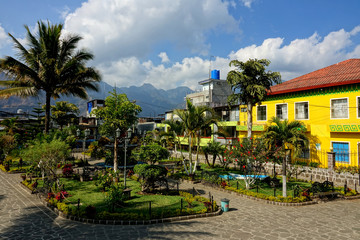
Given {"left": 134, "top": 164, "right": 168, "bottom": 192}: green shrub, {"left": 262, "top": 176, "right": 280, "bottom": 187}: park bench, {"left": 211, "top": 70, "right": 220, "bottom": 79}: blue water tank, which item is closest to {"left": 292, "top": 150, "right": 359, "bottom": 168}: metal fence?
{"left": 262, "top": 176, "right": 280, "bottom": 187}: park bench

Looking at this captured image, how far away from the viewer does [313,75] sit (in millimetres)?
27859

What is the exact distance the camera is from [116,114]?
850 inches

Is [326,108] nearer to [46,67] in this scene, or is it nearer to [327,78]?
[327,78]

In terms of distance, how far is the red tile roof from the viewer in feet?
72.5

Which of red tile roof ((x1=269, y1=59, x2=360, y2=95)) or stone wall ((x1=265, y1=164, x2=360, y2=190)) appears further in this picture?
red tile roof ((x1=269, y1=59, x2=360, y2=95))

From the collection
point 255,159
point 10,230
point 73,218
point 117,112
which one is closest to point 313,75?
point 255,159

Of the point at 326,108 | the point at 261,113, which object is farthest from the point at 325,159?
the point at 261,113

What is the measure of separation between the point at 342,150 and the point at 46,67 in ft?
89.9

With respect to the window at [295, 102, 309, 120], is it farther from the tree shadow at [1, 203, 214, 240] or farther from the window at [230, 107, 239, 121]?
the tree shadow at [1, 203, 214, 240]

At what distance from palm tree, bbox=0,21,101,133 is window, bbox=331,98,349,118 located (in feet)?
76.8

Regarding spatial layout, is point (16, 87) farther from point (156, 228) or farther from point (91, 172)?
point (156, 228)

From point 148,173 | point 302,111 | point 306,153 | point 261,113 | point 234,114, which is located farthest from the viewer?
point 234,114

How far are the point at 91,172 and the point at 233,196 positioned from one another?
1395 cm

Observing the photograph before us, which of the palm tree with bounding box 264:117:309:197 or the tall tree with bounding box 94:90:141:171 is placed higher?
the tall tree with bounding box 94:90:141:171
